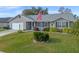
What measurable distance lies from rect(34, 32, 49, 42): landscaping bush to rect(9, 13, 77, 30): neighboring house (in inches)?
2.1

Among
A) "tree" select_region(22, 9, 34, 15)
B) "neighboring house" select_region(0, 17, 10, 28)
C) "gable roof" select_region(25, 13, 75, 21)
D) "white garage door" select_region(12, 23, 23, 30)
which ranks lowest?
"white garage door" select_region(12, 23, 23, 30)

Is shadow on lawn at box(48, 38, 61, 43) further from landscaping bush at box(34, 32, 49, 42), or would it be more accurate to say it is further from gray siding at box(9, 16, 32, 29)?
gray siding at box(9, 16, 32, 29)

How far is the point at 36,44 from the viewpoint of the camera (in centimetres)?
289

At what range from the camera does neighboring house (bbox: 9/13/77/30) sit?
114 inches

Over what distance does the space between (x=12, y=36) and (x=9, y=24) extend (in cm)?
11

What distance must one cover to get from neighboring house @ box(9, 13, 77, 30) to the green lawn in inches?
2.8

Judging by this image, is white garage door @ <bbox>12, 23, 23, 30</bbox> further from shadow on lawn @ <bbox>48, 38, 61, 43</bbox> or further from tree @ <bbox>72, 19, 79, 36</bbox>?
tree @ <bbox>72, 19, 79, 36</bbox>

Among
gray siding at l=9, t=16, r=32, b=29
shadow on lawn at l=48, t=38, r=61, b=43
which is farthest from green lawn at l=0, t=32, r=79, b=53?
gray siding at l=9, t=16, r=32, b=29

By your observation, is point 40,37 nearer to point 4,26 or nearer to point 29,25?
point 29,25

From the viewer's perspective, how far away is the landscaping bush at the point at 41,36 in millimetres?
2889

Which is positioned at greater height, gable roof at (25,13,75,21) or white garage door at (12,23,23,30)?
gable roof at (25,13,75,21)

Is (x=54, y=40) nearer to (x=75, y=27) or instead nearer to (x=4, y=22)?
(x=75, y=27)

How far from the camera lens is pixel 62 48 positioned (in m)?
2.88
